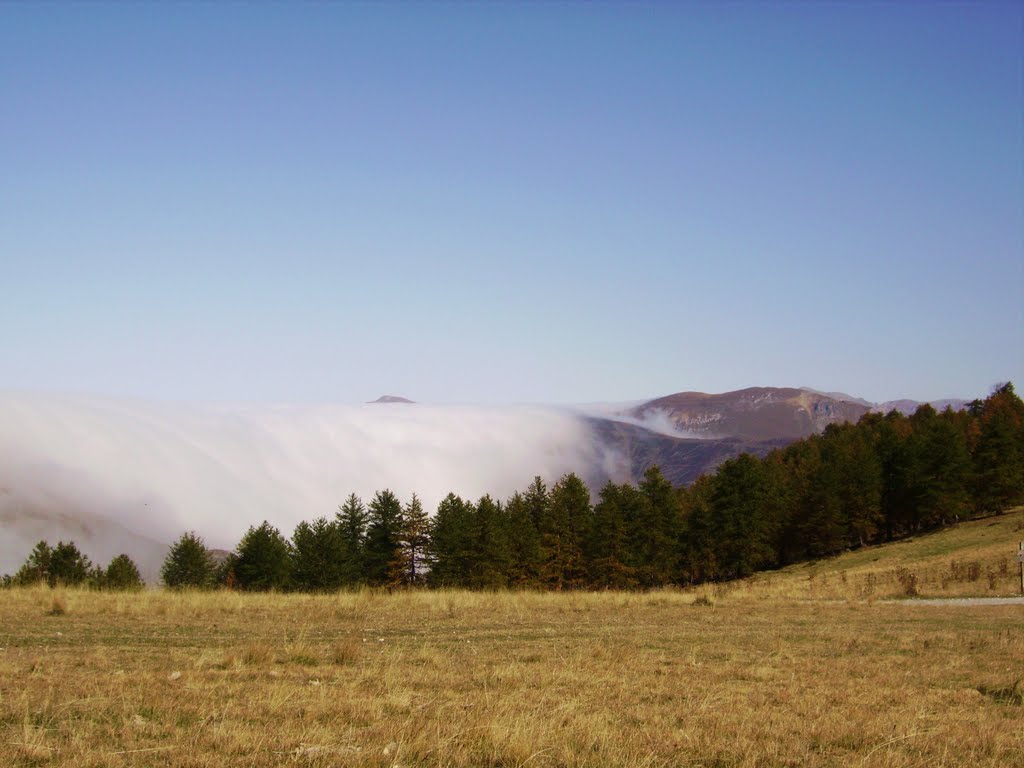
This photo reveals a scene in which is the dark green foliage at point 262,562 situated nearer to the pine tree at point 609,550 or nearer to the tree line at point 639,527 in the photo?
the tree line at point 639,527

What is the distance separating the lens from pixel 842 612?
25.7 meters

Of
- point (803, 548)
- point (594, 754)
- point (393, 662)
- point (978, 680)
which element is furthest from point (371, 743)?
point (803, 548)

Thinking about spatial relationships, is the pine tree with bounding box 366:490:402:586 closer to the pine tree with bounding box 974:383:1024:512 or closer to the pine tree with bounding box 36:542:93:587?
the pine tree with bounding box 36:542:93:587

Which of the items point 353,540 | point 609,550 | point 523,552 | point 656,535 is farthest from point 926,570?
point 353,540

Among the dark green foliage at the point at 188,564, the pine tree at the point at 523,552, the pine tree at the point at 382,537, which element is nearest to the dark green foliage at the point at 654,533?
the pine tree at the point at 523,552

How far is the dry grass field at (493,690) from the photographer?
22.8 feet

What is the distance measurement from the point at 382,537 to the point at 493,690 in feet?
226

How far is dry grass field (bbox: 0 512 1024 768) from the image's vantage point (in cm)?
696

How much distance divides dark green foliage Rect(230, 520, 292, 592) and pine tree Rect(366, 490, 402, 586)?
7249mm

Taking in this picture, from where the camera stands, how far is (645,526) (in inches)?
3329

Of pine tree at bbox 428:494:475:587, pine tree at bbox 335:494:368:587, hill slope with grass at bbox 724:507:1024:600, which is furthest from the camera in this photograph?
pine tree at bbox 335:494:368:587

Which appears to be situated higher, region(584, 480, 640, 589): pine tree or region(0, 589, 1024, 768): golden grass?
region(0, 589, 1024, 768): golden grass

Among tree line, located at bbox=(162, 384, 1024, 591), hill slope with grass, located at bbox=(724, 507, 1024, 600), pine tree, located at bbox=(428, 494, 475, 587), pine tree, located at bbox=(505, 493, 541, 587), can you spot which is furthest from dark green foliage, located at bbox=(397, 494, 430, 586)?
hill slope with grass, located at bbox=(724, 507, 1024, 600)

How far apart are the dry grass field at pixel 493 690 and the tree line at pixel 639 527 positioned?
48.9 m
